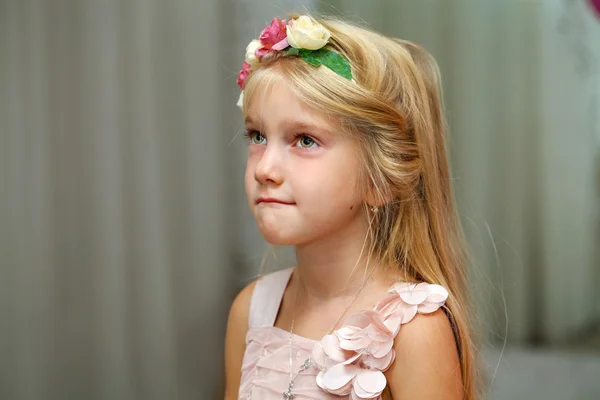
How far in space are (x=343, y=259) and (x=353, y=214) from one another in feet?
0.27

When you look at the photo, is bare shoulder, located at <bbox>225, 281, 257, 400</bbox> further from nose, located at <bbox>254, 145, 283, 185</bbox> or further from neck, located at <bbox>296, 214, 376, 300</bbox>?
nose, located at <bbox>254, 145, 283, 185</bbox>

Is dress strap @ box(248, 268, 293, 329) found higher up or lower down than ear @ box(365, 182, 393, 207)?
lower down

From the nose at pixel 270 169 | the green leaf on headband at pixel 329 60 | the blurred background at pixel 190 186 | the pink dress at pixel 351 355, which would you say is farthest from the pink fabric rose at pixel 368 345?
the blurred background at pixel 190 186

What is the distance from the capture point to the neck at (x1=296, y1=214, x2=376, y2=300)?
3.56 feet

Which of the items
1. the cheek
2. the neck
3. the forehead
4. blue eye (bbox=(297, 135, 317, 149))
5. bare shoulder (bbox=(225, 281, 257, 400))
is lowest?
bare shoulder (bbox=(225, 281, 257, 400))

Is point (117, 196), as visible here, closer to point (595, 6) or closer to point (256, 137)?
point (256, 137)

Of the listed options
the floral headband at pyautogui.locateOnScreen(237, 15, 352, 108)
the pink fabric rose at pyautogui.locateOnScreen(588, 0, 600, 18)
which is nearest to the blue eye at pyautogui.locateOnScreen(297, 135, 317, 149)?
the floral headband at pyautogui.locateOnScreen(237, 15, 352, 108)

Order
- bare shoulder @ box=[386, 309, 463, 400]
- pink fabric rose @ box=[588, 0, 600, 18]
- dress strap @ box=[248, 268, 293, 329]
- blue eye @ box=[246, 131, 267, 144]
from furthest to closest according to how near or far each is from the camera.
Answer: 1. pink fabric rose @ box=[588, 0, 600, 18]
2. dress strap @ box=[248, 268, 293, 329]
3. blue eye @ box=[246, 131, 267, 144]
4. bare shoulder @ box=[386, 309, 463, 400]

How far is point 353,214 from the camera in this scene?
106 cm

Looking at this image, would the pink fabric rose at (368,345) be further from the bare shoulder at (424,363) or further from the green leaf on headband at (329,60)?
the green leaf on headband at (329,60)

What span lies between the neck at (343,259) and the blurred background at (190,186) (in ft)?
1.97

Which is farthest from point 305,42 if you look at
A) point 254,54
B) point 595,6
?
point 595,6

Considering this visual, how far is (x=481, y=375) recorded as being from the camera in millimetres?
1206

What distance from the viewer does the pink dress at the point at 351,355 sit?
98cm
